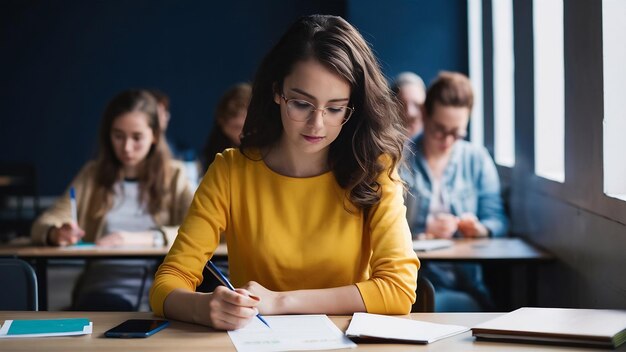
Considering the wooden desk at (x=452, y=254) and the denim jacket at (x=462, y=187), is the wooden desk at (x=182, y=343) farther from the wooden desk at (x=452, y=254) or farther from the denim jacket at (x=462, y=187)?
the denim jacket at (x=462, y=187)

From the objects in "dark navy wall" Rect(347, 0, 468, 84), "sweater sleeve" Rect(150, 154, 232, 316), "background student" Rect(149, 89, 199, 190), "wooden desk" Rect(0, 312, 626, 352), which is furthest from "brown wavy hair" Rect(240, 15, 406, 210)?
"dark navy wall" Rect(347, 0, 468, 84)

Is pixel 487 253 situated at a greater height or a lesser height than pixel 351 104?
lesser

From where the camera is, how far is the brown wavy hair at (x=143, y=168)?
Answer: 399 cm

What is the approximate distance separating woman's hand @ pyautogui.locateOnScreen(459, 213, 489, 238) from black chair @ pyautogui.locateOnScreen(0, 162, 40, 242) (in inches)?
204

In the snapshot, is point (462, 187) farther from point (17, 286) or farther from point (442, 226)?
point (17, 286)

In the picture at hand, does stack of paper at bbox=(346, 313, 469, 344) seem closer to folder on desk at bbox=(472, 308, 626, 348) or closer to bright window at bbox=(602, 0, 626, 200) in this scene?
folder on desk at bbox=(472, 308, 626, 348)

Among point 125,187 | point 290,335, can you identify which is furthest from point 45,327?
point 125,187

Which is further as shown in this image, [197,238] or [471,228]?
[471,228]

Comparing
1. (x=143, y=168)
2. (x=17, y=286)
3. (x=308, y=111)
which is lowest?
(x=17, y=286)

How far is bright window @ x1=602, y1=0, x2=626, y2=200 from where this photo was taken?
2.67m

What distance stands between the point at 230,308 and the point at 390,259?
0.48 metres

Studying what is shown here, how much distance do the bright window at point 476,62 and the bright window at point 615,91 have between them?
2980 millimetres

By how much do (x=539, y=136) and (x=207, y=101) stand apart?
17.9 feet

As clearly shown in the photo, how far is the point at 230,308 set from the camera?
1833mm
